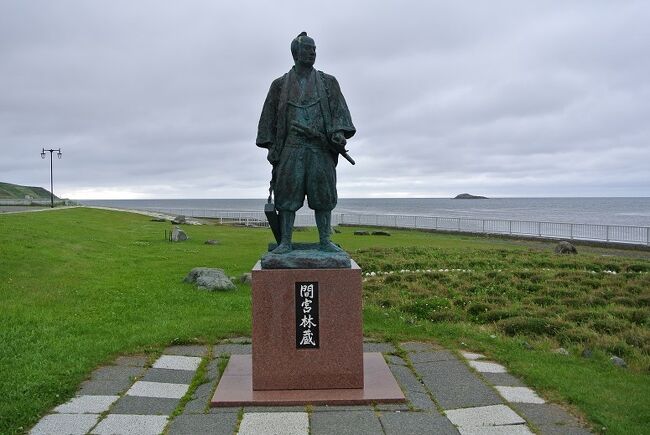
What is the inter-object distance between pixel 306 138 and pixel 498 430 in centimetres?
318

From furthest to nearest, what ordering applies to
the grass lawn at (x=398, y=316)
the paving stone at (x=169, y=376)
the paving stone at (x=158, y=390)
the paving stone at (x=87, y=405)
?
1. the paving stone at (x=169, y=376)
2. the grass lawn at (x=398, y=316)
3. the paving stone at (x=158, y=390)
4. the paving stone at (x=87, y=405)

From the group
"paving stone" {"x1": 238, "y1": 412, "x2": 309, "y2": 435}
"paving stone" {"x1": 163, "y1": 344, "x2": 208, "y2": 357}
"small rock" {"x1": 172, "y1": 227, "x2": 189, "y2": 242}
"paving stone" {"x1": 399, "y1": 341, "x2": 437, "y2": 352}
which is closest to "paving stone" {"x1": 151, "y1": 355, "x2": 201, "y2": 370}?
"paving stone" {"x1": 163, "y1": 344, "x2": 208, "y2": 357}

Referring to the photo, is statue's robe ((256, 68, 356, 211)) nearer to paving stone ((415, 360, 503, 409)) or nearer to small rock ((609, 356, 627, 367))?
paving stone ((415, 360, 503, 409))

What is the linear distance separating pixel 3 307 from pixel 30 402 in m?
4.49

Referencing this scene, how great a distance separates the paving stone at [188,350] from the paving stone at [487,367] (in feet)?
10.5

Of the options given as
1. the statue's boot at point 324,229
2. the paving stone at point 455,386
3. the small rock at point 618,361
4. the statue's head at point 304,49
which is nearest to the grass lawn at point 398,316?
the small rock at point 618,361

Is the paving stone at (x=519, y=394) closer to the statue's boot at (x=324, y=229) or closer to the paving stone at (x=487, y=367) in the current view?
the paving stone at (x=487, y=367)

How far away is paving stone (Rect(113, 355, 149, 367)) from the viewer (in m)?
6.39

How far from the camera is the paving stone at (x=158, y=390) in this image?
17.7 ft

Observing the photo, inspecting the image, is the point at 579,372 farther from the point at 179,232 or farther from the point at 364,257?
the point at 179,232

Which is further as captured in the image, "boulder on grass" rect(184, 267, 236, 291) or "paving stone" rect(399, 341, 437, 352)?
"boulder on grass" rect(184, 267, 236, 291)

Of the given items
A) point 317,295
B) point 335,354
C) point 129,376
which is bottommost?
point 129,376

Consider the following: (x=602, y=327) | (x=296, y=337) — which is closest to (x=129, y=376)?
(x=296, y=337)

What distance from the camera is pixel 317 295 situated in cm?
546
